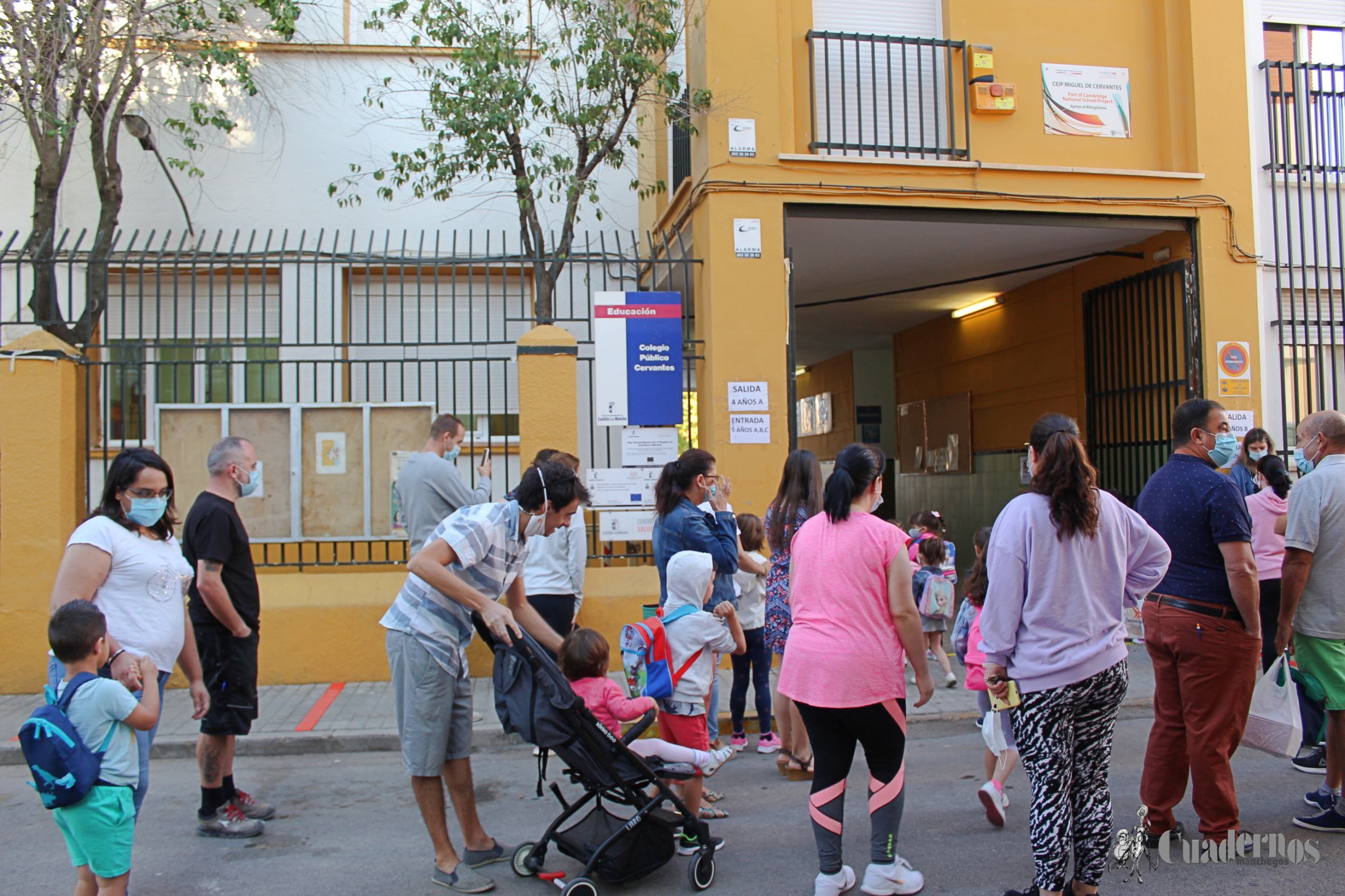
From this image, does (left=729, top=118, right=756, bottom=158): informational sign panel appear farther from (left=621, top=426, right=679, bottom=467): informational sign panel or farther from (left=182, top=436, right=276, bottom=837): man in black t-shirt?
(left=182, top=436, right=276, bottom=837): man in black t-shirt

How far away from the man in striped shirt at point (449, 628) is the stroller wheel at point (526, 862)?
0.17m

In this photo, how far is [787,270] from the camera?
844cm

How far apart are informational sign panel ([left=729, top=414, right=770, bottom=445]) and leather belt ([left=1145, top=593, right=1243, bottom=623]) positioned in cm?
429

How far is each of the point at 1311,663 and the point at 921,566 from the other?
326cm

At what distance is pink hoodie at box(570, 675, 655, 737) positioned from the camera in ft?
13.1

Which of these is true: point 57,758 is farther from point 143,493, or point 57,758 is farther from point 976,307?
point 976,307

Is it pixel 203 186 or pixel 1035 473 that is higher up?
pixel 203 186

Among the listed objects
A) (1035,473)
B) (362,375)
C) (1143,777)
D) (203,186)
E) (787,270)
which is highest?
(203,186)

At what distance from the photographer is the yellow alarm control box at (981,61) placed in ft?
29.3

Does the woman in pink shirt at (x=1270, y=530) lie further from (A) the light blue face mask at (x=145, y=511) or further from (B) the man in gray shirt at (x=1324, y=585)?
(A) the light blue face mask at (x=145, y=511)

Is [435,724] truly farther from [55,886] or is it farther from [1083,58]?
[1083,58]

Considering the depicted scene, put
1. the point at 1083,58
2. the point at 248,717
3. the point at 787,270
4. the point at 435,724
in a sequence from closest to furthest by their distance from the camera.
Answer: the point at 435,724
the point at 248,717
the point at 787,270
the point at 1083,58

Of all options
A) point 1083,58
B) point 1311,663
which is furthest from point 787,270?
point 1311,663

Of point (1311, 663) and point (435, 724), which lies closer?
point (435, 724)
